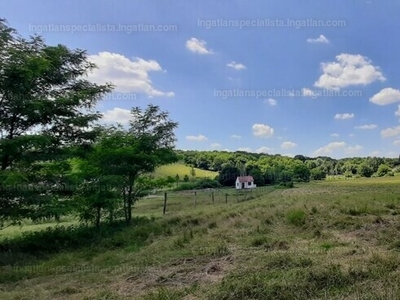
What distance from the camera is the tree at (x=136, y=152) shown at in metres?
12.7

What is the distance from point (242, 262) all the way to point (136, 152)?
833 cm

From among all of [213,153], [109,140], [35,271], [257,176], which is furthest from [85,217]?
[213,153]

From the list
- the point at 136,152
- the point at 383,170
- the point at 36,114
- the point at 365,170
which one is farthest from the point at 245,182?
the point at 36,114

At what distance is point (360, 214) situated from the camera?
9.84 meters

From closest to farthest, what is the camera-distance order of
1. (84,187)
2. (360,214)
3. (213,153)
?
(360,214)
(84,187)
(213,153)

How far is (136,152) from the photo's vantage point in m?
13.3

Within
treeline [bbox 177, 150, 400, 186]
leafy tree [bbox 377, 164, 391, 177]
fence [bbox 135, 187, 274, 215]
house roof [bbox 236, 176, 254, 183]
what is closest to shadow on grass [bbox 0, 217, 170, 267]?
fence [bbox 135, 187, 274, 215]

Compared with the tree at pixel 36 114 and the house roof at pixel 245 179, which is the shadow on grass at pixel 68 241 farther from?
the house roof at pixel 245 179

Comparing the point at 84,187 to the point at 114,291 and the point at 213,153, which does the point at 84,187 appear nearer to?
the point at 114,291

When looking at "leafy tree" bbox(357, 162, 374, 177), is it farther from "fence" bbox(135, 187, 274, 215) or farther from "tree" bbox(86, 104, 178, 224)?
"tree" bbox(86, 104, 178, 224)

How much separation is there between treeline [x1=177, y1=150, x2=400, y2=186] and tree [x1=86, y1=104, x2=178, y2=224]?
150 feet

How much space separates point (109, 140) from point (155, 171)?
96.8 inches

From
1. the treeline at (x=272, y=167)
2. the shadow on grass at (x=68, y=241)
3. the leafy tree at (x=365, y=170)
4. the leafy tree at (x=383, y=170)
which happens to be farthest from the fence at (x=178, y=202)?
the leafy tree at (x=365, y=170)

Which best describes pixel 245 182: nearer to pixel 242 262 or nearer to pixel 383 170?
pixel 383 170
